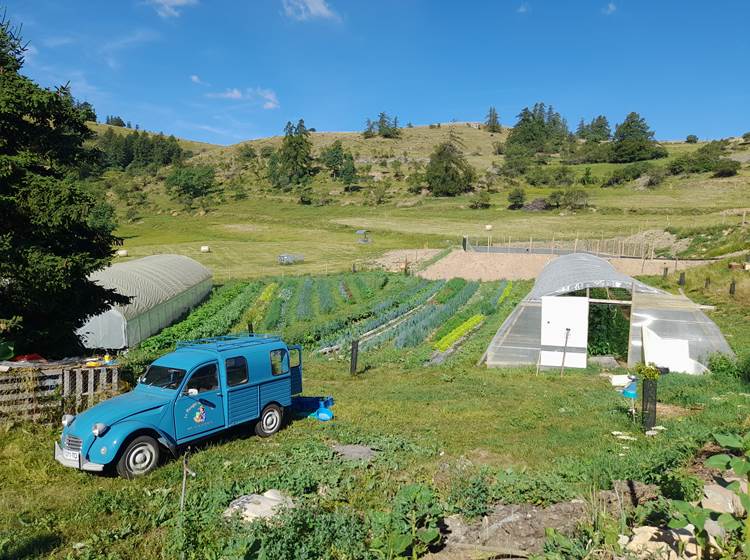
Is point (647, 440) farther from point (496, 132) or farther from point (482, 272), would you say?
point (496, 132)

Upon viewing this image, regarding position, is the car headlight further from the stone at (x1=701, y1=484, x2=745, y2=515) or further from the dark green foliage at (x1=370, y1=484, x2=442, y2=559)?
the stone at (x1=701, y1=484, x2=745, y2=515)

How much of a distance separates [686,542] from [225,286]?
37.1 metres

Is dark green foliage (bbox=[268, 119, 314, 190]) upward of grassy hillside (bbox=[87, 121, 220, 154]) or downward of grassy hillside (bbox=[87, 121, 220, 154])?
downward

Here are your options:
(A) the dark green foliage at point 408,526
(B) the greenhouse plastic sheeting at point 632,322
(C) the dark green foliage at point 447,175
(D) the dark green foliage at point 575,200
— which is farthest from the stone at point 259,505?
(C) the dark green foliage at point 447,175

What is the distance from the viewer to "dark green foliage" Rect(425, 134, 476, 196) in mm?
96188

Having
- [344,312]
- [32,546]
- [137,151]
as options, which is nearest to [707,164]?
[344,312]

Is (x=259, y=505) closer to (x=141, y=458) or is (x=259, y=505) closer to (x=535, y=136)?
(x=141, y=458)

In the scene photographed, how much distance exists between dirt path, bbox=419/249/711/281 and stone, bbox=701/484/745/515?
34.3 meters

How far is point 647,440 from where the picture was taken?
417 inches

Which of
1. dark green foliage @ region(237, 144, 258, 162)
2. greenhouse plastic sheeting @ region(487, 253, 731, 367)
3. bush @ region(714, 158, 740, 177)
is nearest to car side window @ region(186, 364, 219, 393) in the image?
greenhouse plastic sheeting @ region(487, 253, 731, 367)

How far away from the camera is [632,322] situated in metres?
18.8

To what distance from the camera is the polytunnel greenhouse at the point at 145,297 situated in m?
22.5

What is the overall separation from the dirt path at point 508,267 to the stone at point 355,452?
31534mm

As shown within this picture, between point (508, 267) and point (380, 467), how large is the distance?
120 feet
